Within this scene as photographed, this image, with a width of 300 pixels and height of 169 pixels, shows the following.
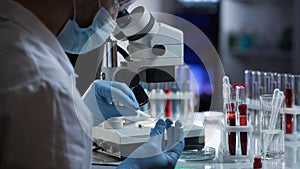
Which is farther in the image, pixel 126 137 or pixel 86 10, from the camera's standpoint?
pixel 126 137

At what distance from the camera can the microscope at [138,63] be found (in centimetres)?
135

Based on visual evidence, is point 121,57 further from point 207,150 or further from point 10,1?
point 10,1

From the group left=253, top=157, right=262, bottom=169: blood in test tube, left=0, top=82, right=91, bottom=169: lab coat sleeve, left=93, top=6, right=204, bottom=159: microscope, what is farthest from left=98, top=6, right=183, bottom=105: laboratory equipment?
left=0, top=82, right=91, bottom=169: lab coat sleeve

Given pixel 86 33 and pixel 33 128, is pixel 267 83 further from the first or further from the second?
pixel 33 128

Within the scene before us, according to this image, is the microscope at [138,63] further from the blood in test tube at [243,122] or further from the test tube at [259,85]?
the test tube at [259,85]

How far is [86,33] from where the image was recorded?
1076mm

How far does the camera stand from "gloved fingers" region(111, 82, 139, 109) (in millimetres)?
1322

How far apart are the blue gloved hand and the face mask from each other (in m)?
0.22

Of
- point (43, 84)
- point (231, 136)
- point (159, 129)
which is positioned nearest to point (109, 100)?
point (159, 129)

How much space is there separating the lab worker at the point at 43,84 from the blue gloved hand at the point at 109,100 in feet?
0.91

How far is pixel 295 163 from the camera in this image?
1351 mm

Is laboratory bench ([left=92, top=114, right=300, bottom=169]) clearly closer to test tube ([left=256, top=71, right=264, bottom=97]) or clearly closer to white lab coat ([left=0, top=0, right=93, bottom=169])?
test tube ([left=256, top=71, right=264, bottom=97])

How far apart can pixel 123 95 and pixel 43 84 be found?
46cm

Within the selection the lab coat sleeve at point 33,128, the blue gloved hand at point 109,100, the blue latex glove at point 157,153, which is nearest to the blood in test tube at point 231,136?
the blue latex glove at point 157,153
